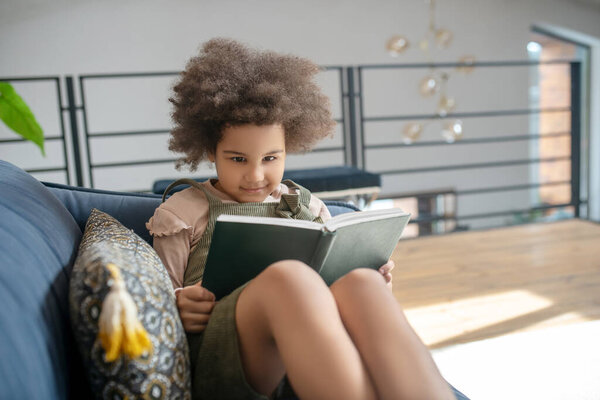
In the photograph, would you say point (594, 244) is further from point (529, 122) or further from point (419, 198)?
point (529, 122)

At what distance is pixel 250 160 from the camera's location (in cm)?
108

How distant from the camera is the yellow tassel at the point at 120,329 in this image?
60 centimetres

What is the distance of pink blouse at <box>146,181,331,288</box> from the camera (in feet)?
3.45

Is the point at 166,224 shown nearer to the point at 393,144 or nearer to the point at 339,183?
the point at 339,183

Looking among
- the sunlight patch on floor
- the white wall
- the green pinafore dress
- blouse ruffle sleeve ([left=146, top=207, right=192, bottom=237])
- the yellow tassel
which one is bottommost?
the sunlight patch on floor

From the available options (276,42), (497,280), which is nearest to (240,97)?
(497,280)

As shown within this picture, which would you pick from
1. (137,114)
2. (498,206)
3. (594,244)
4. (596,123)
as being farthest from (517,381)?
(498,206)

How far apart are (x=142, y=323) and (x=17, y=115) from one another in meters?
0.77

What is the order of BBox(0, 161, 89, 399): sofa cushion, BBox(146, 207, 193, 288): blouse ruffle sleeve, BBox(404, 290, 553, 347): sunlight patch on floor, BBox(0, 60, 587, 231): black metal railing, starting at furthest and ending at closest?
BBox(0, 60, 587, 231): black metal railing
BBox(404, 290, 553, 347): sunlight patch on floor
BBox(146, 207, 193, 288): blouse ruffle sleeve
BBox(0, 161, 89, 399): sofa cushion

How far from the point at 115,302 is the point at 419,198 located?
647cm

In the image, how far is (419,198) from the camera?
22.4 ft

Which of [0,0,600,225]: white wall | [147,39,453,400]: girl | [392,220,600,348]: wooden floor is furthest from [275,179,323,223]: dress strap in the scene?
[0,0,600,225]: white wall

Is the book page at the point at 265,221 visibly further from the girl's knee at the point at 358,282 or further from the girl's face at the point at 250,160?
the girl's face at the point at 250,160

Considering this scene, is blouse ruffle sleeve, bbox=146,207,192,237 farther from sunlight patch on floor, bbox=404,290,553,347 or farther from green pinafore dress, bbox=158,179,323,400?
sunlight patch on floor, bbox=404,290,553,347
